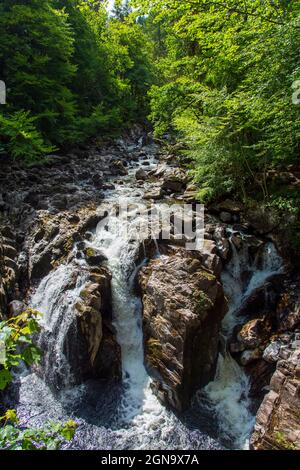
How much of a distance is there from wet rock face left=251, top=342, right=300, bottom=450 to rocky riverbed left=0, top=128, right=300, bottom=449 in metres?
0.02

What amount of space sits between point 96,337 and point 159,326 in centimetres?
151

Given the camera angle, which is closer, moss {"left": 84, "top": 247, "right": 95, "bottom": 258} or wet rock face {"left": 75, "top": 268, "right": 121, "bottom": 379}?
wet rock face {"left": 75, "top": 268, "right": 121, "bottom": 379}

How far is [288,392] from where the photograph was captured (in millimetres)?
5562

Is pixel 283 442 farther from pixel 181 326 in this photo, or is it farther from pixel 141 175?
pixel 141 175

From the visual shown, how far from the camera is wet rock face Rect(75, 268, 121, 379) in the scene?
7117 millimetres

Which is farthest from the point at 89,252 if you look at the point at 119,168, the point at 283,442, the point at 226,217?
the point at 119,168

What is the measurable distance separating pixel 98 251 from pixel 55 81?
9770 millimetres

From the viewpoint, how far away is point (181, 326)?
6.86m

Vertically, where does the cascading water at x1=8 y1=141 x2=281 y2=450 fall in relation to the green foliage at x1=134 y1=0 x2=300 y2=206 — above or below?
below

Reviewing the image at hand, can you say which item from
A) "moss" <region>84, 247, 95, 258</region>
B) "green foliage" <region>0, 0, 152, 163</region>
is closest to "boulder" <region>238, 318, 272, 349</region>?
"moss" <region>84, 247, 95, 258</region>

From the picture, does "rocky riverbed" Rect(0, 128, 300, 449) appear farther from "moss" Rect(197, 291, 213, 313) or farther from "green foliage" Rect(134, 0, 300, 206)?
"green foliage" Rect(134, 0, 300, 206)

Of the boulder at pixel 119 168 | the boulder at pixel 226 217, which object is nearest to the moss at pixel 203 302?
the boulder at pixel 226 217
